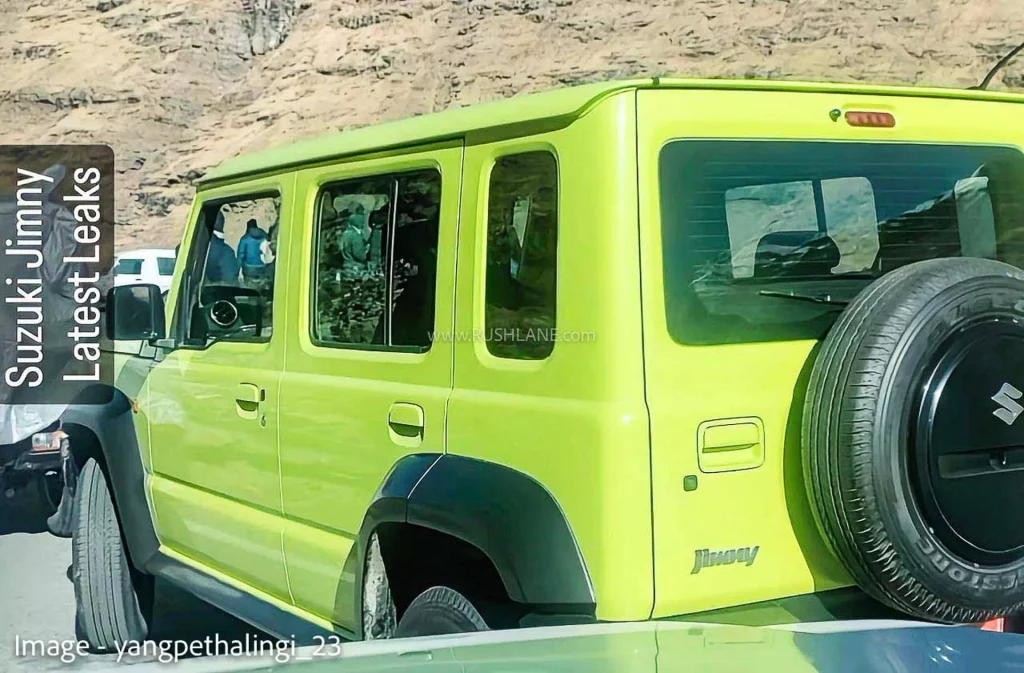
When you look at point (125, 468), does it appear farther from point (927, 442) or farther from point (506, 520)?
point (927, 442)

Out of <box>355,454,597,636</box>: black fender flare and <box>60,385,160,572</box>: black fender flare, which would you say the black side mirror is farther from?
<box>355,454,597,636</box>: black fender flare

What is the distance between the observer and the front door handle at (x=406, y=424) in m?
3.10

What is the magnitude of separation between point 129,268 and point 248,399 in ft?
48.2

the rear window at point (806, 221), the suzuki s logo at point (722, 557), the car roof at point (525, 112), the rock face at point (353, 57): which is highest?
the rock face at point (353, 57)

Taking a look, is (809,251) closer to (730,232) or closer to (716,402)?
(730,232)

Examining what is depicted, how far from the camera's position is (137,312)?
14.3ft

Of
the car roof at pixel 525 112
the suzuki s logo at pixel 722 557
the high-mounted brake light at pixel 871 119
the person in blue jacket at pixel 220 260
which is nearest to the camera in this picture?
the suzuki s logo at pixel 722 557

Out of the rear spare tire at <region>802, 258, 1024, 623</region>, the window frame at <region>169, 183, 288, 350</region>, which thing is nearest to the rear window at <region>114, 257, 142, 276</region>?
the window frame at <region>169, 183, 288, 350</region>

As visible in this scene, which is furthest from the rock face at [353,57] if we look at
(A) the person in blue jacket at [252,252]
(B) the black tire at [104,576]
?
(A) the person in blue jacket at [252,252]

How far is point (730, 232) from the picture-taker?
2764mm

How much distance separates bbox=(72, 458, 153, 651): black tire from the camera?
4867mm

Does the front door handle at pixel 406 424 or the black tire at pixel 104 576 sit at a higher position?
the front door handle at pixel 406 424

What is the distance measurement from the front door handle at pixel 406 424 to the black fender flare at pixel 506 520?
8 centimetres

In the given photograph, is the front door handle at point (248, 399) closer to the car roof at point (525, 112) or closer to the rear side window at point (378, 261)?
the rear side window at point (378, 261)
